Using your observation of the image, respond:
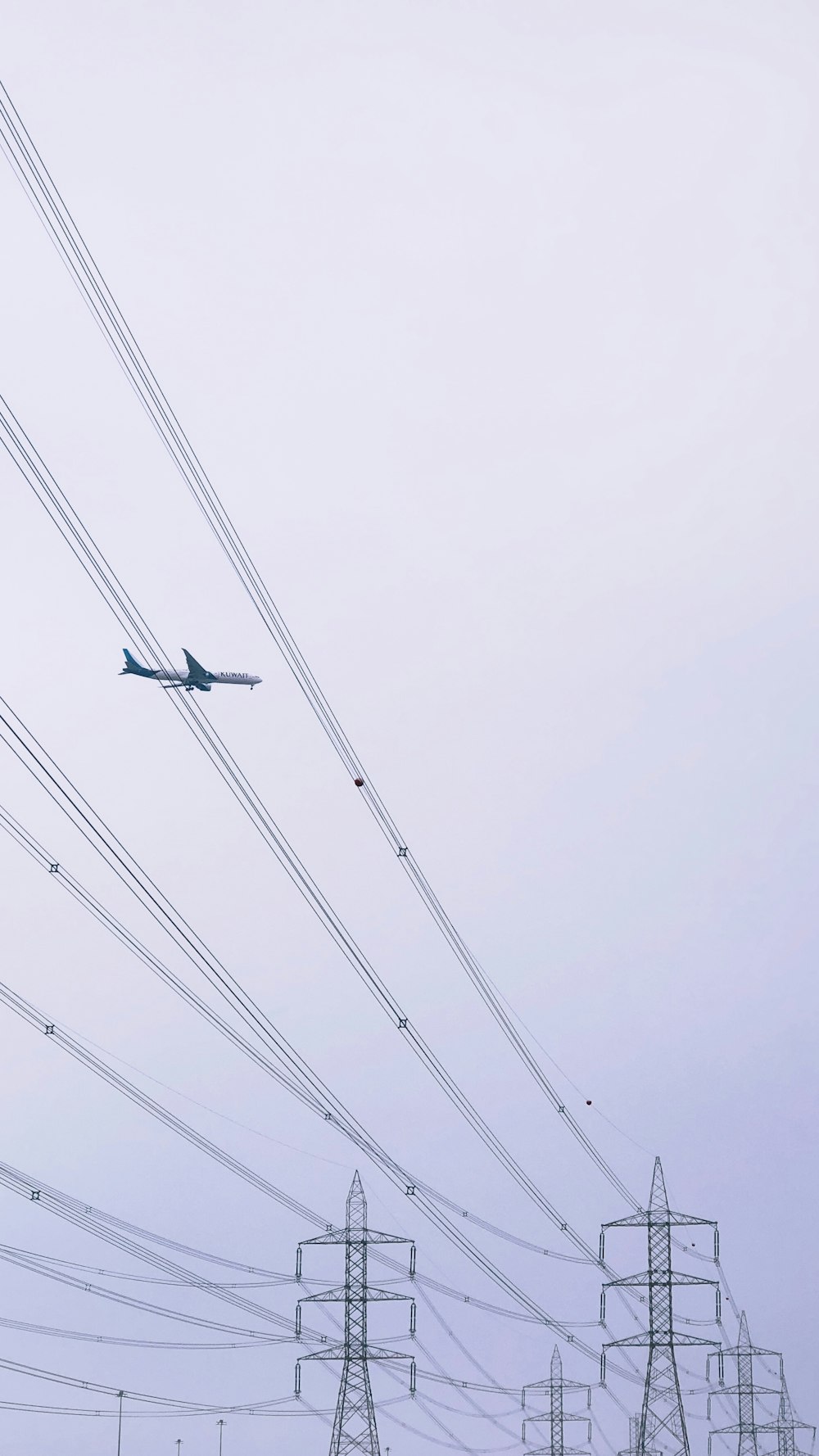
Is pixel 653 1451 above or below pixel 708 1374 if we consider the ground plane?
below

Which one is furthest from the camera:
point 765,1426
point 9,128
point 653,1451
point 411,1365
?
point 765,1426

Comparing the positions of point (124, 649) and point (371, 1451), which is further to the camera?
point (124, 649)

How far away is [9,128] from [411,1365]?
174ft

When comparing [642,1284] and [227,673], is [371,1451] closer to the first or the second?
[642,1284]

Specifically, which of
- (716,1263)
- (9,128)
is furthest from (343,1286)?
(9,128)

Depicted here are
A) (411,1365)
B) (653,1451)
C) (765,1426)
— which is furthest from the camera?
(765,1426)

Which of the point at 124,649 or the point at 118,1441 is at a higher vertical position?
the point at 124,649

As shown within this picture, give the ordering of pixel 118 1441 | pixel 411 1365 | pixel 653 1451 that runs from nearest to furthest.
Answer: pixel 411 1365 → pixel 653 1451 → pixel 118 1441

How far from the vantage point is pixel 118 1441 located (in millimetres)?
105688

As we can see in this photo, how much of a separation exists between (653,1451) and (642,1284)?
7193 mm

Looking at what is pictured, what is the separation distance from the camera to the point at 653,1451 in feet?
264

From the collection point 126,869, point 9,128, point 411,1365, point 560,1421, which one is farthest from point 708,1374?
point 9,128

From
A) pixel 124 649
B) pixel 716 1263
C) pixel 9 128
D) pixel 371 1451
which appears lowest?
pixel 371 1451

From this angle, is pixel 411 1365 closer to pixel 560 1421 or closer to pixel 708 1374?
pixel 560 1421
